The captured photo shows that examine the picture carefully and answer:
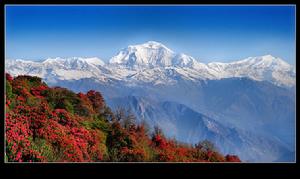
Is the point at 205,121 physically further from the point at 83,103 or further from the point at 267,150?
the point at 83,103

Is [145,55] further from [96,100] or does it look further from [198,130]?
[198,130]

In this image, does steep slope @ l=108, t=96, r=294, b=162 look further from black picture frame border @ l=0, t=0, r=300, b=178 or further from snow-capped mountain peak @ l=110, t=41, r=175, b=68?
black picture frame border @ l=0, t=0, r=300, b=178

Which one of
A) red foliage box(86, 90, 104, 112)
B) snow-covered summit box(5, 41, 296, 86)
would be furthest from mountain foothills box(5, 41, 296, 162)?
red foliage box(86, 90, 104, 112)

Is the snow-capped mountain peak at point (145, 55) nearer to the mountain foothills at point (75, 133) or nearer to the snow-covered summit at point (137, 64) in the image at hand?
the snow-covered summit at point (137, 64)

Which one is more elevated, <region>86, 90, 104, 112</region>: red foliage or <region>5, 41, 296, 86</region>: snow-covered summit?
<region>5, 41, 296, 86</region>: snow-covered summit
